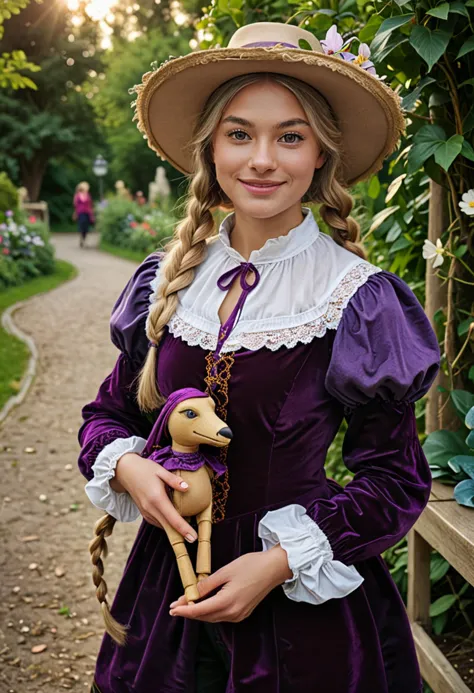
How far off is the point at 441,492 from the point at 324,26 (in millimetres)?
1502

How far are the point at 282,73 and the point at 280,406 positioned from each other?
2.09 ft

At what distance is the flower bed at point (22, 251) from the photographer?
11.1 metres

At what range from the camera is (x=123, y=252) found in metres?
16.9

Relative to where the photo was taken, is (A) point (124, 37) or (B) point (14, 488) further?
(A) point (124, 37)

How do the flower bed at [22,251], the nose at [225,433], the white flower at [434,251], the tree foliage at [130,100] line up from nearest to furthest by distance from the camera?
1. the nose at [225,433]
2. the white flower at [434,251]
3. the flower bed at [22,251]
4. the tree foliage at [130,100]

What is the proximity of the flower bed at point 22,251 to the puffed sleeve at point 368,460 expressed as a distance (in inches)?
389

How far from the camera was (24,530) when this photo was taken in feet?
13.4

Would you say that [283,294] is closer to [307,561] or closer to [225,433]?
[225,433]

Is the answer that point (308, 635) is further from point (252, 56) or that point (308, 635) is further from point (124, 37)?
point (124, 37)

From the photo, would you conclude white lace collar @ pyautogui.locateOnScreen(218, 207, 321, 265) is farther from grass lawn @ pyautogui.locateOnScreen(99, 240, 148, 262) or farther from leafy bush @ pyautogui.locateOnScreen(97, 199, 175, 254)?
leafy bush @ pyautogui.locateOnScreen(97, 199, 175, 254)

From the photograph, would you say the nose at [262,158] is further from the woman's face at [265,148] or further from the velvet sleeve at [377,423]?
the velvet sleeve at [377,423]

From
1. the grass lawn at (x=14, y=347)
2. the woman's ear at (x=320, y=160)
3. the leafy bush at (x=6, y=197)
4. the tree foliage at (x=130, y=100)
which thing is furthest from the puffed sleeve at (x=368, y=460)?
the tree foliage at (x=130, y=100)

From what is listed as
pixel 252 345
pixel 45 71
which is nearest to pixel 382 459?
pixel 252 345

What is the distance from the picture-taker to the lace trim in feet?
4.89
